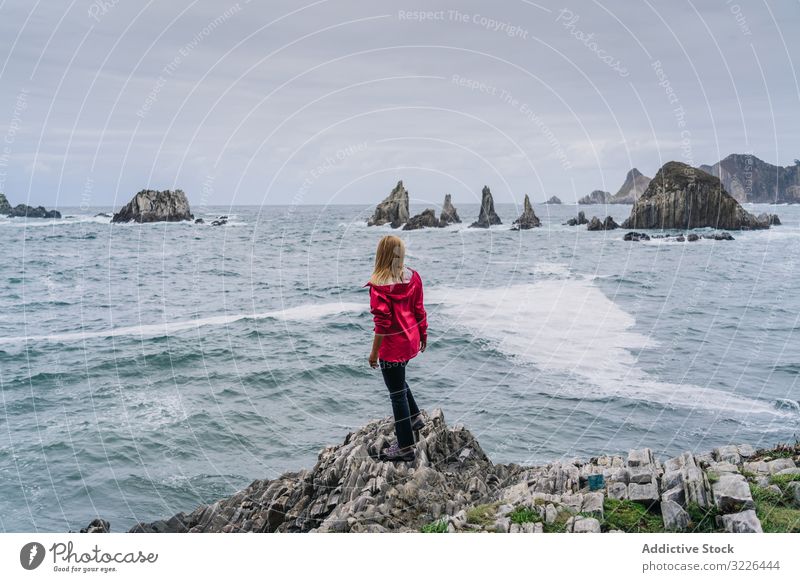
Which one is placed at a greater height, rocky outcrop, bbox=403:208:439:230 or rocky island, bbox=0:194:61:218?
rocky island, bbox=0:194:61:218

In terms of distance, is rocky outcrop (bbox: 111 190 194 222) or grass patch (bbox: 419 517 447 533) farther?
rocky outcrop (bbox: 111 190 194 222)

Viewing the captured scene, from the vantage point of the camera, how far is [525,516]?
6973 millimetres

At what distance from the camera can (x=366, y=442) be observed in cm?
931

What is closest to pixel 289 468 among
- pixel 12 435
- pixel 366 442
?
pixel 366 442

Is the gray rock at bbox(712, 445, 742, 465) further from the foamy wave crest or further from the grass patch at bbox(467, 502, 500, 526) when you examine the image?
the foamy wave crest

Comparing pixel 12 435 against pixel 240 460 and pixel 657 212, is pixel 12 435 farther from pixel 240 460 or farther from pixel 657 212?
pixel 657 212

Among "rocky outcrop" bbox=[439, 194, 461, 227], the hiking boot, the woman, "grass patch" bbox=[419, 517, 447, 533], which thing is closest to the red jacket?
the woman

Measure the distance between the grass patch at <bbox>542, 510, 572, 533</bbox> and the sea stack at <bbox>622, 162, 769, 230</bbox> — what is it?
Result: 231ft

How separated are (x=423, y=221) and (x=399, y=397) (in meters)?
43.0

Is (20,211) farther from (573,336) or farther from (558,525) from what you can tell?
(558,525)

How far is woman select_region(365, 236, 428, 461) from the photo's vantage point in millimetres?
7703

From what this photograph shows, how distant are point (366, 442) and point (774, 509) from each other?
5076 millimetres

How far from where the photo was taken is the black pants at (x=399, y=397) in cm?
816

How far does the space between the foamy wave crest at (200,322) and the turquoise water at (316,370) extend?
0.16 m
